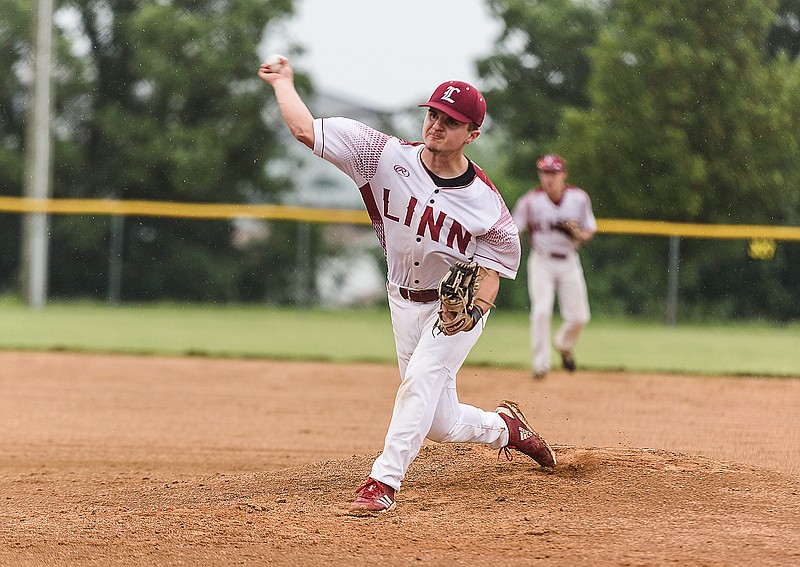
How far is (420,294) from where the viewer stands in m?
4.84

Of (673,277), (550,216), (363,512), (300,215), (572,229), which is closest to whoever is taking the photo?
(363,512)

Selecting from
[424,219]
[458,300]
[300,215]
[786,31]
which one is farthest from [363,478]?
[786,31]

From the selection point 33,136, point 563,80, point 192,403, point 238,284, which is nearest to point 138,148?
point 33,136

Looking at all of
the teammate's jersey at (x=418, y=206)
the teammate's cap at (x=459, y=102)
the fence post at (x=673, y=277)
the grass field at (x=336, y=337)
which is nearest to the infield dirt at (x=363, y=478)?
the teammate's jersey at (x=418, y=206)

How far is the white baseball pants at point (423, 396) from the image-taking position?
14.8 ft

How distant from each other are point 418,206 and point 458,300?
460mm

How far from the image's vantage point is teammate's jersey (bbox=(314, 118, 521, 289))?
4.62m

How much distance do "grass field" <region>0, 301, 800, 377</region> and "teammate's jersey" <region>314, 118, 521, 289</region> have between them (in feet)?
21.0

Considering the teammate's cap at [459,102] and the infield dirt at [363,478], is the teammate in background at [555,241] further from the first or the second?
the teammate's cap at [459,102]

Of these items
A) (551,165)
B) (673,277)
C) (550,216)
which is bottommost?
(673,277)

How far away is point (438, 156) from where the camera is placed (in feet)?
15.4

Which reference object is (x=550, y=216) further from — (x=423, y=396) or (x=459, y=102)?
(x=423, y=396)

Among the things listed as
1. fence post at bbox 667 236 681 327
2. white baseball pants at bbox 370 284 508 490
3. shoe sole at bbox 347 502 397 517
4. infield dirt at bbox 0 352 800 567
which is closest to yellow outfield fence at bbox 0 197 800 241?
fence post at bbox 667 236 681 327

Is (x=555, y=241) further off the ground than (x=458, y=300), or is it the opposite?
(x=555, y=241)
